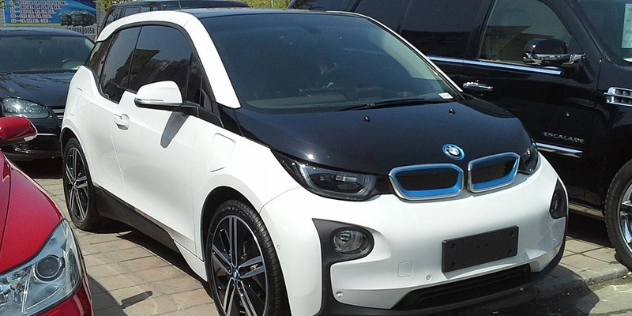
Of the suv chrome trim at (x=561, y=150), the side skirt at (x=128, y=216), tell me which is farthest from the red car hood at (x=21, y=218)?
the suv chrome trim at (x=561, y=150)

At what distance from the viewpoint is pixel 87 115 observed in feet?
17.6

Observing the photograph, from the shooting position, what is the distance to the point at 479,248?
3.41 meters

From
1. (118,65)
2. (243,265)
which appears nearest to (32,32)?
(118,65)

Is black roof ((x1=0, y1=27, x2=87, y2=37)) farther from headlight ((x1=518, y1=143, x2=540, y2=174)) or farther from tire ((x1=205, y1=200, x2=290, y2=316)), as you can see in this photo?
headlight ((x1=518, y1=143, x2=540, y2=174))

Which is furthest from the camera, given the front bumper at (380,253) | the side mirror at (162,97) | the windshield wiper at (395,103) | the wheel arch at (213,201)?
the side mirror at (162,97)

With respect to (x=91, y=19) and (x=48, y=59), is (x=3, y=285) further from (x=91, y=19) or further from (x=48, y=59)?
(x=91, y=19)

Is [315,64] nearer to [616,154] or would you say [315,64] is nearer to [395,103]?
[395,103]

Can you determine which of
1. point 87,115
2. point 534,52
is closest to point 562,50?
point 534,52

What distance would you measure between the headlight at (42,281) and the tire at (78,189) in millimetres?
2772

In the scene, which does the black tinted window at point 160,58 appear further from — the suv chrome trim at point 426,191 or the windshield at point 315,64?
the suv chrome trim at point 426,191

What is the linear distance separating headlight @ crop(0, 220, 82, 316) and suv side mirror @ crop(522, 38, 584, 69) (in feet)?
11.2

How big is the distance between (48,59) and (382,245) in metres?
7.38

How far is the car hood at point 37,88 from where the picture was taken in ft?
26.5

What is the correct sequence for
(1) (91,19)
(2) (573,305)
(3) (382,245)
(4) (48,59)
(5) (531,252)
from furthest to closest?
(1) (91,19)
(4) (48,59)
(2) (573,305)
(5) (531,252)
(3) (382,245)
